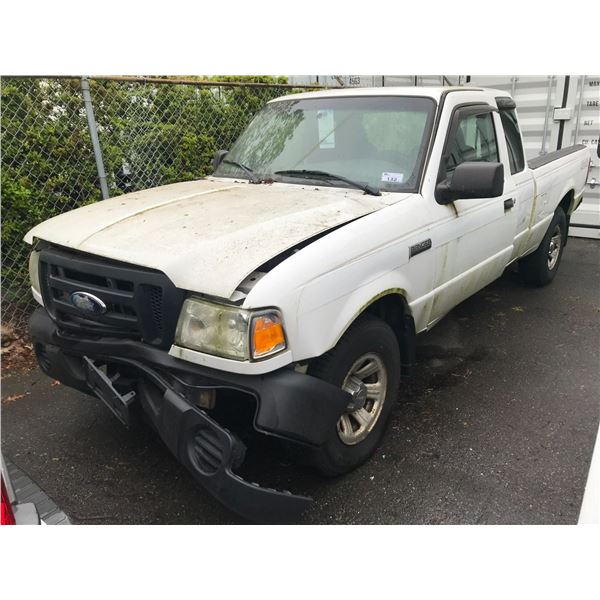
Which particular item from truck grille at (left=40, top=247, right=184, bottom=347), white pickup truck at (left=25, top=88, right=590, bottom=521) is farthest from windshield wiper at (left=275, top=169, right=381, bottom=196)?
truck grille at (left=40, top=247, right=184, bottom=347)

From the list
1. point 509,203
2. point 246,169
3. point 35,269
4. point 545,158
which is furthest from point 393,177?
point 545,158

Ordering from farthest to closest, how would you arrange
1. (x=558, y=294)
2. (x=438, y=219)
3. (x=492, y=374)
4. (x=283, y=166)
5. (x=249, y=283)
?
1. (x=558, y=294)
2. (x=492, y=374)
3. (x=283, y=166)
4. (x=438, y=219)
5. (x=249, y=283)

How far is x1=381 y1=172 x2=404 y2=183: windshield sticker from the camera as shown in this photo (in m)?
3.19

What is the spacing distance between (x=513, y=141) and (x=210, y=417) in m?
3.53

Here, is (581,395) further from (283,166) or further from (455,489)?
(283,166)

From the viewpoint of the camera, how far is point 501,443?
10.2 feet

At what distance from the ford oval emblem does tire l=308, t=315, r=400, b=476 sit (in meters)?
1.03

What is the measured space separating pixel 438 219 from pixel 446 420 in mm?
1287

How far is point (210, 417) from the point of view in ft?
7.59

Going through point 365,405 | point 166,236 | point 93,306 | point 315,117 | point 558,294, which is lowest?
point 558,294

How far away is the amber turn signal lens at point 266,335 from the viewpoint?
2.17m

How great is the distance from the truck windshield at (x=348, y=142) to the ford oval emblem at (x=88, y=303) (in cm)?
152

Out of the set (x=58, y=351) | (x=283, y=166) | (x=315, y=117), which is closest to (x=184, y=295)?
(x=58, y=351)

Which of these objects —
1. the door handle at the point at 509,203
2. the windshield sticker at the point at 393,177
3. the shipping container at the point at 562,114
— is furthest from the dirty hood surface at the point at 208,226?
the shipping container at the point at 562,114
